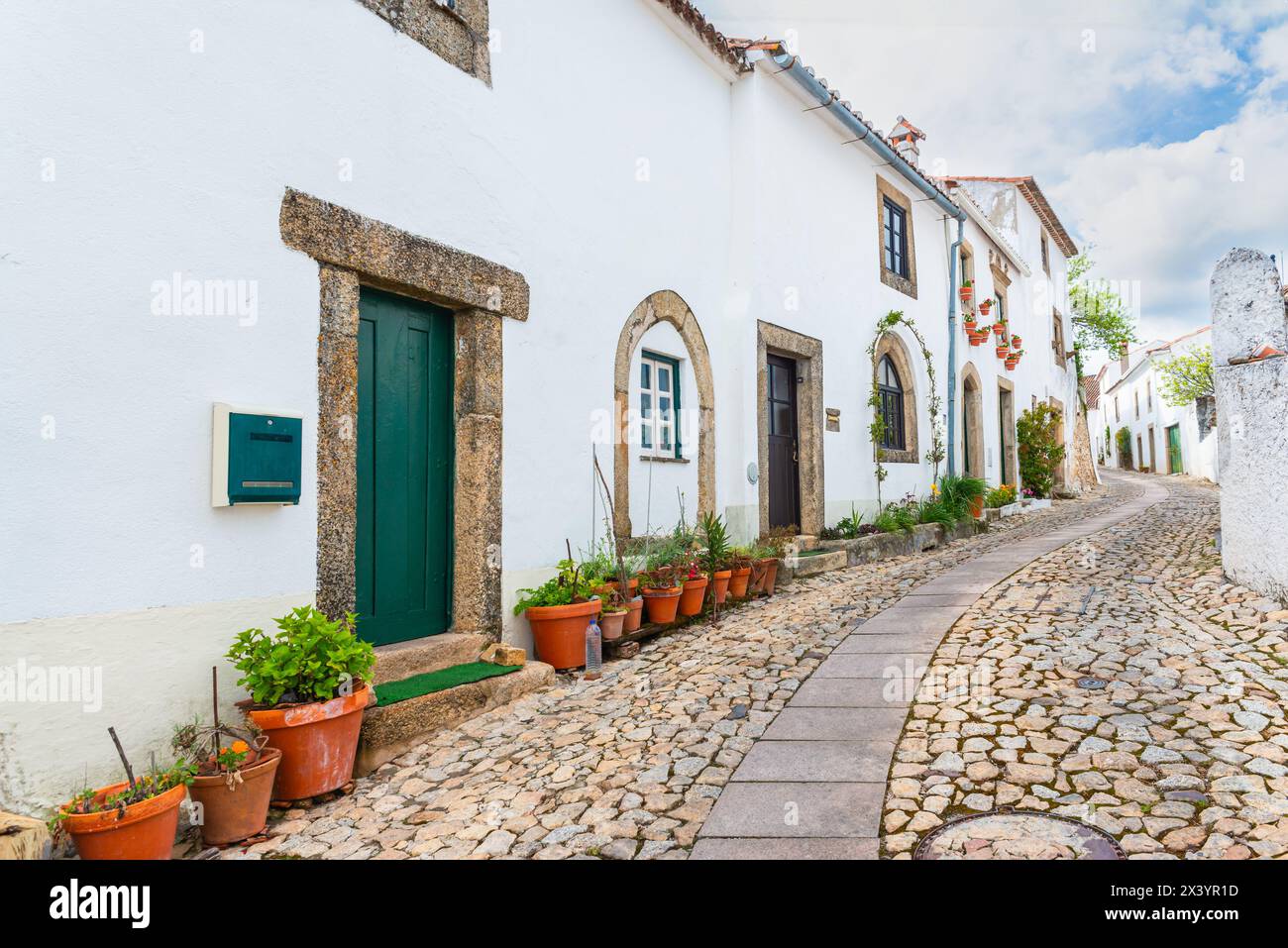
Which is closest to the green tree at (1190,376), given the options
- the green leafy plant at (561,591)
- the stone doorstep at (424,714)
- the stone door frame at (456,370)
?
the green leafy plant at (561,591)

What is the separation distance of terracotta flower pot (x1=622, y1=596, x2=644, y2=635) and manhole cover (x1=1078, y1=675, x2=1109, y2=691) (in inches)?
109

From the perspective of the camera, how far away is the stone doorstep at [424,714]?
11.6 ft

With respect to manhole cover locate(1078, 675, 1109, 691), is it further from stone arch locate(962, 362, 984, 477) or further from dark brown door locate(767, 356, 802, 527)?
stone arch locate(962, 362, 984, 477)

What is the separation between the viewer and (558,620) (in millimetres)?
4859

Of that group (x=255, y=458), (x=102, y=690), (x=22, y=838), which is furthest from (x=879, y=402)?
(x=22, y=838)

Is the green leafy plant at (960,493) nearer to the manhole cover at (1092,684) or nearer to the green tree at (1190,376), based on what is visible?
the manhole cover at (1092,684)

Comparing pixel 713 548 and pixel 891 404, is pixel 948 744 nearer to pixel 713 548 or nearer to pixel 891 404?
pixel 713 548

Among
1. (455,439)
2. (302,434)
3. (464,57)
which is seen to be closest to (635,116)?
(464,57)

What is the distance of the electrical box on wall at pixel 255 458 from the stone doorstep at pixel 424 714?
112 cm

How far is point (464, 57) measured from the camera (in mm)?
4766

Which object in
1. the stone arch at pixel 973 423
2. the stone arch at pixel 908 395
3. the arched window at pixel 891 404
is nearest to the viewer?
the arched window at pixel 891 404

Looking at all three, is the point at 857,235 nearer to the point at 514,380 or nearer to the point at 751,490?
the point at 751,490

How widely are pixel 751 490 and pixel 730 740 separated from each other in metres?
4.21

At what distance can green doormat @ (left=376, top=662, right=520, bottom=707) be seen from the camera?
3.77 metres
